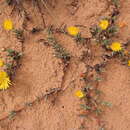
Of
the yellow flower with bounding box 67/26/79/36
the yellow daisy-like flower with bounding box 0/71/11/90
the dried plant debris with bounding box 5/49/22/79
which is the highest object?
the yellow flower with bounding box 67/26/79/36

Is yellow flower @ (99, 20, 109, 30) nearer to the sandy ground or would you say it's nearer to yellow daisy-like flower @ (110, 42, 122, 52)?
the sandy ground

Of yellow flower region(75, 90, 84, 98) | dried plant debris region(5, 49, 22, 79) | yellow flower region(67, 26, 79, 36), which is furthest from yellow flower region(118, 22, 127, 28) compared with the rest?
dried plant debris region(5, 49, 22, 79)

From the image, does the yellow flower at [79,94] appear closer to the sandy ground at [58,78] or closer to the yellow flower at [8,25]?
the sandy ground at [58,78]

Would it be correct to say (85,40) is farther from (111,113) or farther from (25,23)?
(111,113)

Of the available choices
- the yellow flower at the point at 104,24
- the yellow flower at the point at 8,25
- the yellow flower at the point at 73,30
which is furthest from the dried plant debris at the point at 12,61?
the yellow flower at the point at 104,24

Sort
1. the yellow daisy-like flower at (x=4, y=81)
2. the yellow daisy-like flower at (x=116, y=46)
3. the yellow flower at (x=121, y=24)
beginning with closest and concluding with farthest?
the yellow daisy-like flower at (x=4, y=81) → the yellow daisy-like flower at (x=116, y=46) → the yellow flower at (x=121, y=24)

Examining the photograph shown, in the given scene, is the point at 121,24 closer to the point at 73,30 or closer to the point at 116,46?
the point at 116,46

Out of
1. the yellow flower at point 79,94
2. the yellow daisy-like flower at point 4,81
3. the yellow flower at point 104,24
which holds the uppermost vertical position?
the yellow flower at point 104,24

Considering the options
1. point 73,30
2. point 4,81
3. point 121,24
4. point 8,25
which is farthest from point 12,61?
point 121,24

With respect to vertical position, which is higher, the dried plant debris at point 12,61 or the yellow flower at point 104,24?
the yellow flower at point 104,24
